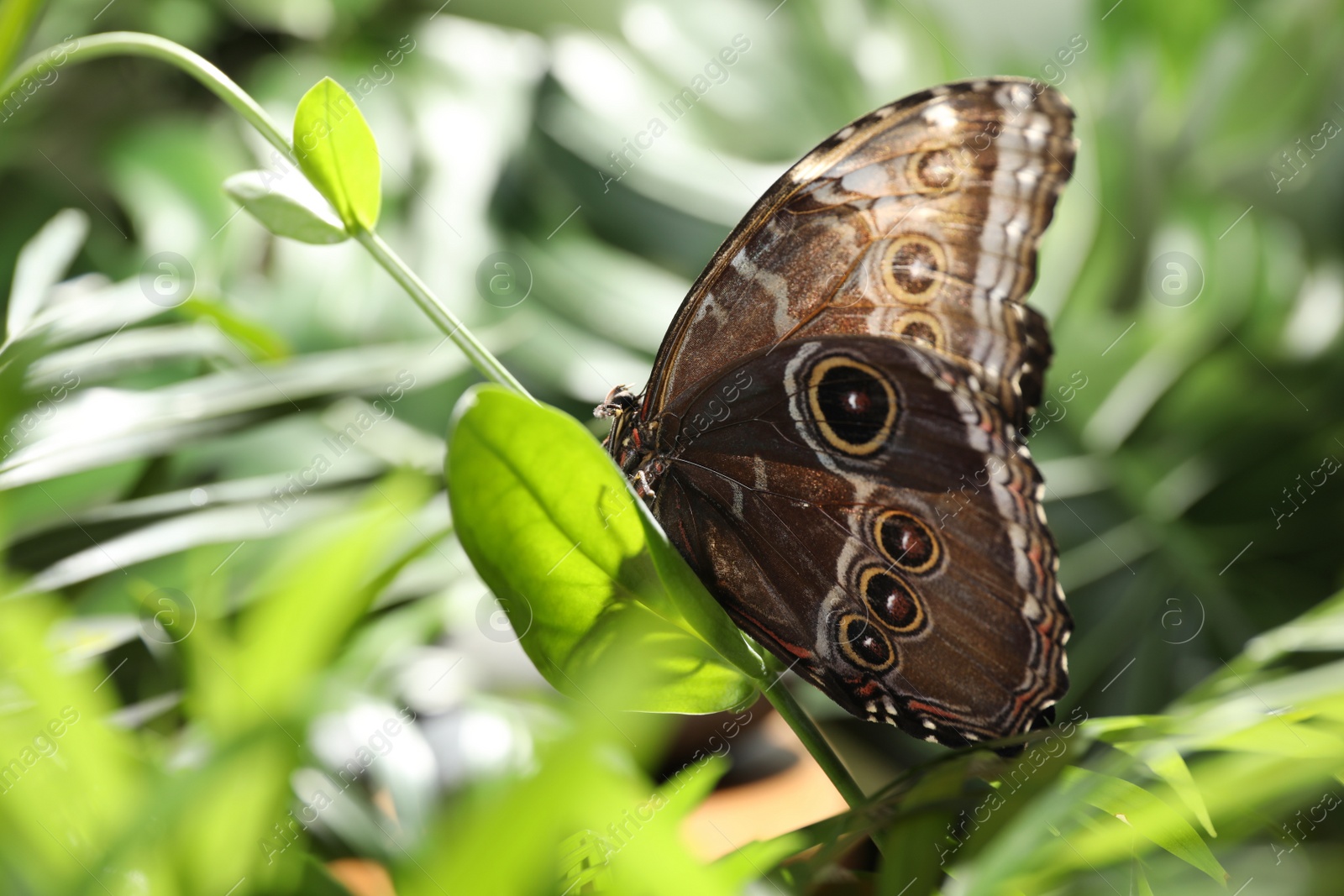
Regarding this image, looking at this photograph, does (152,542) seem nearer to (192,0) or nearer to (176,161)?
(176,161)

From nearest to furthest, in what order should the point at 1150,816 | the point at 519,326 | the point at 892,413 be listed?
the point at 1150,816, the point at 892,413, the point at 519,326

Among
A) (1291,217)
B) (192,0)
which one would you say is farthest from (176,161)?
(1291,217)

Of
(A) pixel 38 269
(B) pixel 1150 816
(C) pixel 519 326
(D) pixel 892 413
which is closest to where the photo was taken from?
(B) pixel 1150 816

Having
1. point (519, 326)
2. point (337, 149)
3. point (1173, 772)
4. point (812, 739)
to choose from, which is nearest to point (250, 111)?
point (337, 149)

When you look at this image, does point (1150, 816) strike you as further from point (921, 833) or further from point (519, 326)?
point (519, 326)

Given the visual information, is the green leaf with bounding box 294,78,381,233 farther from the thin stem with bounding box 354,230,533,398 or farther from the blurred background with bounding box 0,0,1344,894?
the blurred background with bounding box 0,0,1344,894
